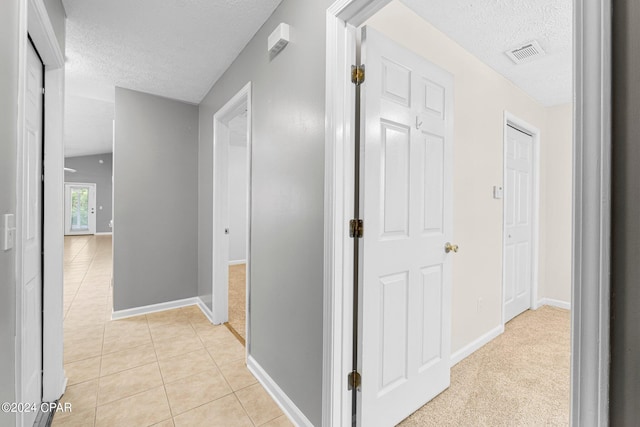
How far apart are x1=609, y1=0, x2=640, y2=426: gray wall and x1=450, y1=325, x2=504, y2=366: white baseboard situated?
1.81 metres

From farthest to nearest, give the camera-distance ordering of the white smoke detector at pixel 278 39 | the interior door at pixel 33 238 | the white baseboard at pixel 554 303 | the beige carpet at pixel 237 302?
the white baseboard at pixel 554 303
the beige carpet at pixel 237 302
the white smoke detector at pixel 278 39
the interior door at pixel 33 238

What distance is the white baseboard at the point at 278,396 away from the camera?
161 centimetres

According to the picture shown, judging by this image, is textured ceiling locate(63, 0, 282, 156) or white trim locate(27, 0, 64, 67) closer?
white trim locate(27, 0, 64, 67)

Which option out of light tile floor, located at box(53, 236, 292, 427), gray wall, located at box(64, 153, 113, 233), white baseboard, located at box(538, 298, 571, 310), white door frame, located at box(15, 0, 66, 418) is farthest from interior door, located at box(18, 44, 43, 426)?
gray wall, located at box(64, 153, 113, 233)

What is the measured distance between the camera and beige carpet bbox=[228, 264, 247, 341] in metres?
2.95

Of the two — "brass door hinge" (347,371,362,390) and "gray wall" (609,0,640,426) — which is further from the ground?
"gray wall" (609,0,640,426)

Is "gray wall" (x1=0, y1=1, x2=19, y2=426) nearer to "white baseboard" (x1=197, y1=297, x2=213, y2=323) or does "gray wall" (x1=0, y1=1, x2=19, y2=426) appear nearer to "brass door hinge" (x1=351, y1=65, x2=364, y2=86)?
"brass door hinge" (x1=351, y1=65, x2=364, y2=86)

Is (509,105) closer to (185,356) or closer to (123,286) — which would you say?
(185,356)

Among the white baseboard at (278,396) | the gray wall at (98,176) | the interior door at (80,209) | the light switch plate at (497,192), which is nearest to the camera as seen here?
the white baseboard at (278,396)

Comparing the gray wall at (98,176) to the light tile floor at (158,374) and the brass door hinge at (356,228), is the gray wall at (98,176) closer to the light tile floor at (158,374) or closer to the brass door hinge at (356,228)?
the light tile floor at (158,374)

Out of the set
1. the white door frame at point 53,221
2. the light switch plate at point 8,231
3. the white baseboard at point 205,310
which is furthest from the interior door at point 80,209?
the light switch plate at point 8,231

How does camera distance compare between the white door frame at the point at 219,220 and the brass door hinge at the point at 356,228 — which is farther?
the white door frame at the point at 219,220

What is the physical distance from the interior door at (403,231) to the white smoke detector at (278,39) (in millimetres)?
556

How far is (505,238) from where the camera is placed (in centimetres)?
283
